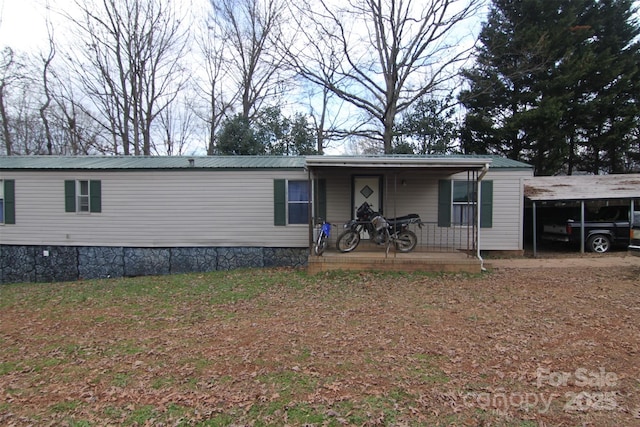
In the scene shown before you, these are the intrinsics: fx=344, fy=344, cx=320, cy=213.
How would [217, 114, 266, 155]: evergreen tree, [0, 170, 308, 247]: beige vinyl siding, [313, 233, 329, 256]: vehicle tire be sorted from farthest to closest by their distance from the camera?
[217, 114, 266, 155]: evergreen tree
[0, 170, 308, 247]: beige vinyl siding
[313, 233, 329, 256]: vehicle tire

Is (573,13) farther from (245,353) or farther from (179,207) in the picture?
(245,353)

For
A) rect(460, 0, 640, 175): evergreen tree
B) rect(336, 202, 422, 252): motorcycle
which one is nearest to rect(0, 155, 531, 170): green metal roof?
rect(336, 202, 422, 252): motorcycle

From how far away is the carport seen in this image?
1020cm

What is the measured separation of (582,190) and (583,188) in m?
0.27

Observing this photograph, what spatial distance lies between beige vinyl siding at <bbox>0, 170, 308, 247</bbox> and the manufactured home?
3cm

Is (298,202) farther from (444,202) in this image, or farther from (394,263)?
(444,202)

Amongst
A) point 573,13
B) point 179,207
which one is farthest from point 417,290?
point 573,13

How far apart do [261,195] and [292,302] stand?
15.1 feet

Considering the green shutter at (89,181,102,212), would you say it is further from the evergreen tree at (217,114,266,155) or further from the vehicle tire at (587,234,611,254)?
the vehicle tire at (587,234,611,254)

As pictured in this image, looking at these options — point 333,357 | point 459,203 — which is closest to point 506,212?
point 459,203

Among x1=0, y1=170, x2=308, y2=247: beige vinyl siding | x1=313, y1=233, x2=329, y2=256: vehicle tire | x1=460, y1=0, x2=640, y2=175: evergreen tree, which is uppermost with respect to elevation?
x1=460, y1=0, x2=640, y2=175: evergreen tree

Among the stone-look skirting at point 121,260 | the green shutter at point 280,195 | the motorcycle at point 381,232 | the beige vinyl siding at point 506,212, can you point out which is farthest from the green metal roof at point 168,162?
the stone-look skirting at point 121,260

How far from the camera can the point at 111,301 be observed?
645 centimetres

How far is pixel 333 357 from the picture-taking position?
3.71 meters
